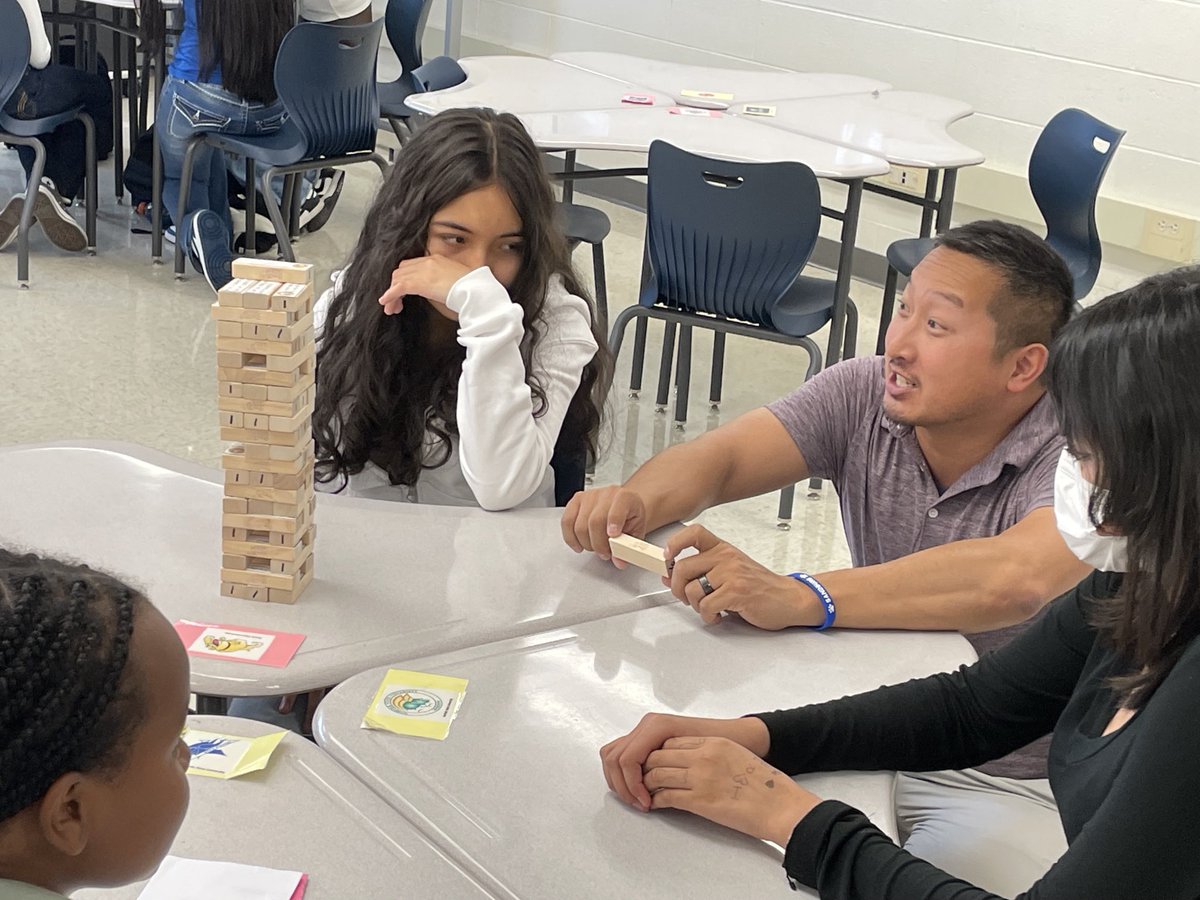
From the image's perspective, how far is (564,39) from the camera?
667 cm

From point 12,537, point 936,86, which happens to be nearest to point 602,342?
point 12,537

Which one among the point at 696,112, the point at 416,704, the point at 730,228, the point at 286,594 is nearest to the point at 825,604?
the point at 416,704

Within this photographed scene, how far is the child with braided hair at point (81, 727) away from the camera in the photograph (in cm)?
83

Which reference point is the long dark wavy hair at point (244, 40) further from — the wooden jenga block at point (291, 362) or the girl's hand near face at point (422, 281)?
the wooden jenga block at point (291, 362)

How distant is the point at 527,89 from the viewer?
4.26 metres

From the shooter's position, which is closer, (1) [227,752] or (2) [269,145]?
(1) [227,752]

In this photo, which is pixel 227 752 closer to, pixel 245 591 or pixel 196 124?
pixel 245 591

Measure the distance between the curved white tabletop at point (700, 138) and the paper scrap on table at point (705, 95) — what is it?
0.91ft

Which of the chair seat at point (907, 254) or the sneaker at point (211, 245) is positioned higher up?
the chair seat at point (907, 254)

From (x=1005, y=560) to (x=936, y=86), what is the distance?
410cm

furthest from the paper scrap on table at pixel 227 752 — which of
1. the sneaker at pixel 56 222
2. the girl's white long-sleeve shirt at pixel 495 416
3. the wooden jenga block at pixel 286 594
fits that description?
the sneaker at pixel 56 222

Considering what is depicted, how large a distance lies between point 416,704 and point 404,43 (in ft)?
14.9

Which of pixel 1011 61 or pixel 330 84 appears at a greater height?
pixel 1011 61

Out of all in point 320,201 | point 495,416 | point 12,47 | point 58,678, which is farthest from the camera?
point 320,201
